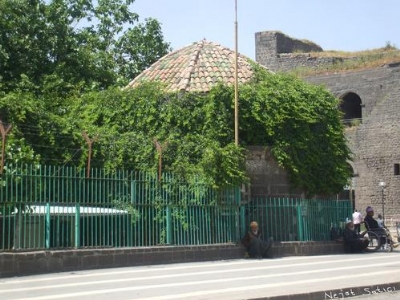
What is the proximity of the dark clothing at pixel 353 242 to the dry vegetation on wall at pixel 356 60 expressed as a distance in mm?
25462

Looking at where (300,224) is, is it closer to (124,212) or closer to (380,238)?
(380,238)

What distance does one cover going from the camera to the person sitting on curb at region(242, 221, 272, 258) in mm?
18844

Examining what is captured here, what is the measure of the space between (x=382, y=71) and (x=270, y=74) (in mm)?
23028

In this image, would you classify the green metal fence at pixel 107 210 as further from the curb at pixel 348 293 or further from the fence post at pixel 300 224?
the curb at pixel 348 293

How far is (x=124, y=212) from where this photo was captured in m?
16.6

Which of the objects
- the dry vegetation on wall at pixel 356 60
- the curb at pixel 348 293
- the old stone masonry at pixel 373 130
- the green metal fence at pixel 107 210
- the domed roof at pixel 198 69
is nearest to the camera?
the curb at pixel 348 293

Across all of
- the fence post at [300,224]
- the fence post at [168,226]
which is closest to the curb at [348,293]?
the fence post at [168,226]

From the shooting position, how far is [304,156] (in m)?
22.3

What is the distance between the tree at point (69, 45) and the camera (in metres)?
30.5

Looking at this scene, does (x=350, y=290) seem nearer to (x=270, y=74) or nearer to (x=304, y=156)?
(x=304, y=156)

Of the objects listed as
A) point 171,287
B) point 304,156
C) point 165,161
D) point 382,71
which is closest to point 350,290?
point 171,287

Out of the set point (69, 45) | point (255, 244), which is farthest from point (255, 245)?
point (69, 45)

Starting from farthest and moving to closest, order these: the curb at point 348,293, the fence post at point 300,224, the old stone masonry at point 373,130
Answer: the old stone masonry at point 373,130 → the fence post at point 300,224 → the curb at point 348,293

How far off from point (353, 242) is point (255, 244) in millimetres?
4083
